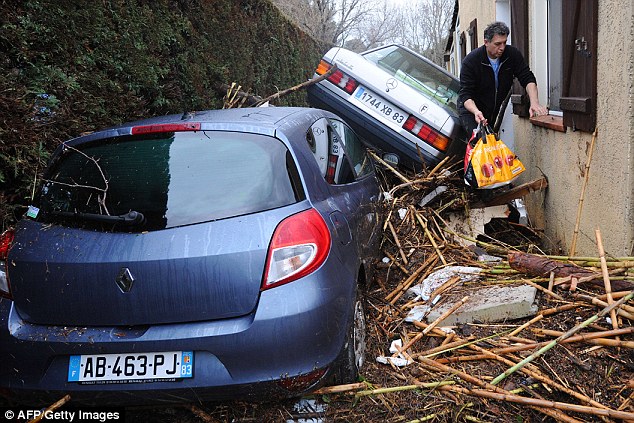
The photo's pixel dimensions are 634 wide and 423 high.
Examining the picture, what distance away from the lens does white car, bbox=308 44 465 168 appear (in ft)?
21.6

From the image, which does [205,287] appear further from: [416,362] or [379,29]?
[379,29]

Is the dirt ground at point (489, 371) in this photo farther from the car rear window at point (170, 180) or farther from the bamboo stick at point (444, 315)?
the car rear window at point (170, 180)

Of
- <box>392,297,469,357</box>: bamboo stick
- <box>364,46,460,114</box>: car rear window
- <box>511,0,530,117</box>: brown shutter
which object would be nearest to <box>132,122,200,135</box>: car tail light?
<box>392,297,469,357</box>: bamboo stick

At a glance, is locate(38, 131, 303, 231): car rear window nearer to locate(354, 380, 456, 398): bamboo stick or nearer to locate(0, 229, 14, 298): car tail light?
locate(0, 229, 14, 298): car tail light

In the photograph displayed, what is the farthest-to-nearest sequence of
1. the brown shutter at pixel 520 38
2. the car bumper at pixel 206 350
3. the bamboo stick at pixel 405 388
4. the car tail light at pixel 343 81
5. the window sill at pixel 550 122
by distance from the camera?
the brown shutter at pixel 520 38 < the car tail light at pixel 343 81 < the window sill at pixel 550 122 < the bamboo stick at pixel 405 388 < the car bumper at pixel 206 350

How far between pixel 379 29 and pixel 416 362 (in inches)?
1533

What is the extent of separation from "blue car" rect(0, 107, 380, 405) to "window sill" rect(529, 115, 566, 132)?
320 centimetres

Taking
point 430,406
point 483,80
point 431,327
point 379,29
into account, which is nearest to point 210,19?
point 483,80

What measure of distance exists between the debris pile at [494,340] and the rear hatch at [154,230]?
887 mm

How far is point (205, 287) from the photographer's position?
2.74 metres

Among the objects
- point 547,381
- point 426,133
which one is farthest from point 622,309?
point 426,133

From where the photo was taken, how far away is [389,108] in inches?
264

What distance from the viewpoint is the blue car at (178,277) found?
2.72 m

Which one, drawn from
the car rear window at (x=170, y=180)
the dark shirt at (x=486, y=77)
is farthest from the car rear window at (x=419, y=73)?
the car rear window at (x=170, y=180)
